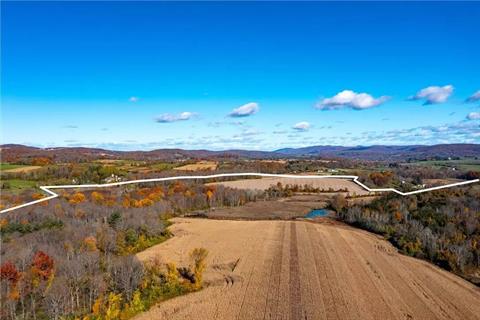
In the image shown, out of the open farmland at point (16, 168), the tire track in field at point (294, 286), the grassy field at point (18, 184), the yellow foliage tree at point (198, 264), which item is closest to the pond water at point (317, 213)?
the tire track in field at point (294, 286)

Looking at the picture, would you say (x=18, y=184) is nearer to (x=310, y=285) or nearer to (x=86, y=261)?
(x=86, y=261)

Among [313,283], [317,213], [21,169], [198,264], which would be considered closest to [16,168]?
[21,169]

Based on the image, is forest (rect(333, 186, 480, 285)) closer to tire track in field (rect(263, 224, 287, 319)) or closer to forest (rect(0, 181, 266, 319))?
tire track in field (rect(263, 224, 287, 319))

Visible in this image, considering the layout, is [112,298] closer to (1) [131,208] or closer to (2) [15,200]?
(2) [15,200]

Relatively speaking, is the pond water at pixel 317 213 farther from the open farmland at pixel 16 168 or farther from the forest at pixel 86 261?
the open farmland at pixel 16 168

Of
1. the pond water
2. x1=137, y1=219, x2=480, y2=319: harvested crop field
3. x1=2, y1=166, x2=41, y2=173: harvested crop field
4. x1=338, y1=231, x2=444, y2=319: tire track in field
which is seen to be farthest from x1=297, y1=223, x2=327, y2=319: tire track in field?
x1=2, y1=166, x2=41, y2=173: harvested crop field

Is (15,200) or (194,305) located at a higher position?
(15,200)

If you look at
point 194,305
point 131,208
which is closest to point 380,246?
point 194,305

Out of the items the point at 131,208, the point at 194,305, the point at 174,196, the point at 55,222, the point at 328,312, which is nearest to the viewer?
the point at 328,312
